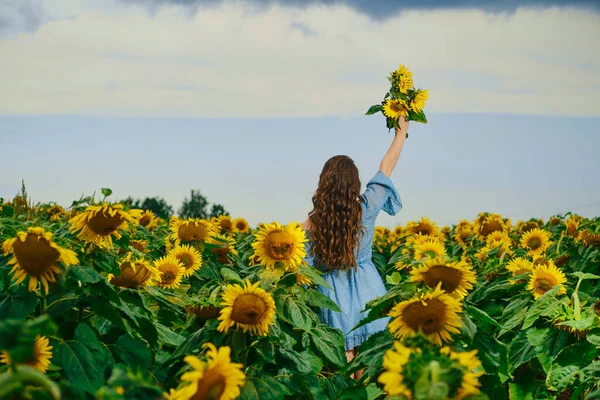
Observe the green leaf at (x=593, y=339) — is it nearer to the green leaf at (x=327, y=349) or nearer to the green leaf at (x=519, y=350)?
the green leaf at (x=519, y=350)

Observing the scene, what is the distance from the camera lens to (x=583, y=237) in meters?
7.08

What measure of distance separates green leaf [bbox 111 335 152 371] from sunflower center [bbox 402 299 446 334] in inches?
45.3

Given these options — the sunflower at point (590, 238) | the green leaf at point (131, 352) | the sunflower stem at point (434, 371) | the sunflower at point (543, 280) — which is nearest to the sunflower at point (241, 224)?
the sunflower at point (590, 238)

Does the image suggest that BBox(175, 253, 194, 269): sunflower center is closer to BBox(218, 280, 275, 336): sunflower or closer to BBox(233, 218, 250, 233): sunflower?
BBox(218, 280, 275, 336): sunflower

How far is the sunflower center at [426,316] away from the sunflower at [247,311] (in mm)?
744

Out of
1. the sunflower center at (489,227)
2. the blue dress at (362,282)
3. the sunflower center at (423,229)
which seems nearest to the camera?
the blue dress at (362,282)

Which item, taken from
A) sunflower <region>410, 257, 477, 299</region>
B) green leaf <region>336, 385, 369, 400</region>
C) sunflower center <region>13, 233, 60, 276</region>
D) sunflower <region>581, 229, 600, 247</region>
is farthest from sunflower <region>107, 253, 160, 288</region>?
sunflower <region>581, 229, 600, 247</region>

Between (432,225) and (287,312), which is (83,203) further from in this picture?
(432,225)

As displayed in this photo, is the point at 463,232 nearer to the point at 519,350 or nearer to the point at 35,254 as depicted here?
the point at 519,350

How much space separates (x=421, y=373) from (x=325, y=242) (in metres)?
3.99

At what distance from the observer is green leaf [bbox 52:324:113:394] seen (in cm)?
311

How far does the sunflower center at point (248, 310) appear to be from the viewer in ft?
11.6

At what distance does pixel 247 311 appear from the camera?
354 centimetres

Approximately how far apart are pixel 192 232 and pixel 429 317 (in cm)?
399
